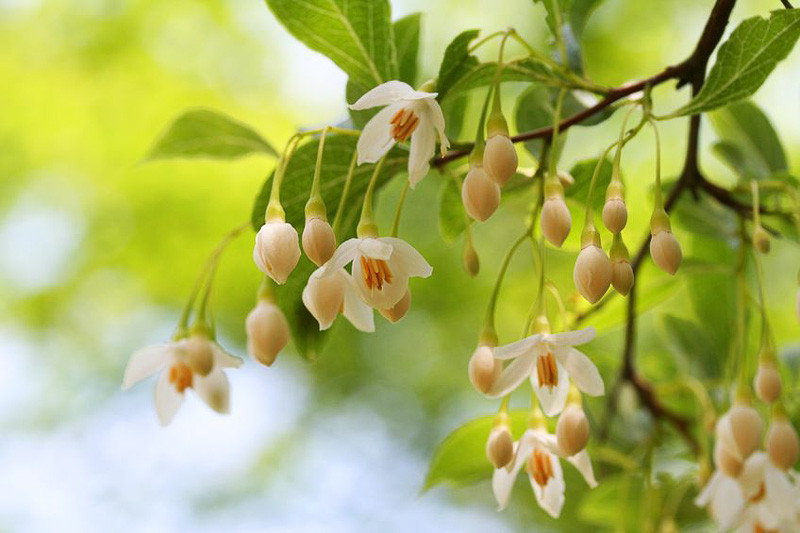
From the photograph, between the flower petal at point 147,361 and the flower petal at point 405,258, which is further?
the flower petal at point 147,361

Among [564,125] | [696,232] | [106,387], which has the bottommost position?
[106,387]

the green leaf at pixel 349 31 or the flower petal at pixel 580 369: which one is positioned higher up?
the green leaf at pixel 349 31

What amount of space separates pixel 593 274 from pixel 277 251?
0.23 meters

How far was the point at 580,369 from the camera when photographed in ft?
2.57

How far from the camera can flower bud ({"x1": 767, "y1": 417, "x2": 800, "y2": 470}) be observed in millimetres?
868

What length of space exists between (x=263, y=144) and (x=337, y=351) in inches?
157

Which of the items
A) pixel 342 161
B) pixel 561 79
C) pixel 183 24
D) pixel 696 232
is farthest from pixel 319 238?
pixel 183 24

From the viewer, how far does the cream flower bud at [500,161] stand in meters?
0.67

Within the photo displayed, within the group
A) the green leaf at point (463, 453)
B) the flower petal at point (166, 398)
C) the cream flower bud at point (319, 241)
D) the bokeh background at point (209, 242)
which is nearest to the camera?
the cream flower bud at point (319, 241)

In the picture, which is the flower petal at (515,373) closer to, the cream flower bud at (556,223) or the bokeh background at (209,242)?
the cream flower bud at (556,223)

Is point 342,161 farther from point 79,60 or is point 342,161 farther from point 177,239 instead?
point 79,60

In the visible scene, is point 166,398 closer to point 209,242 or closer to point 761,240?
point 761,240

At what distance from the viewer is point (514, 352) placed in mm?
733

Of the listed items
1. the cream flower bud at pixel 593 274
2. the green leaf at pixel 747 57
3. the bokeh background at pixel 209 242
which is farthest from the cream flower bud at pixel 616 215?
the bokeh background at pixel 209 242
